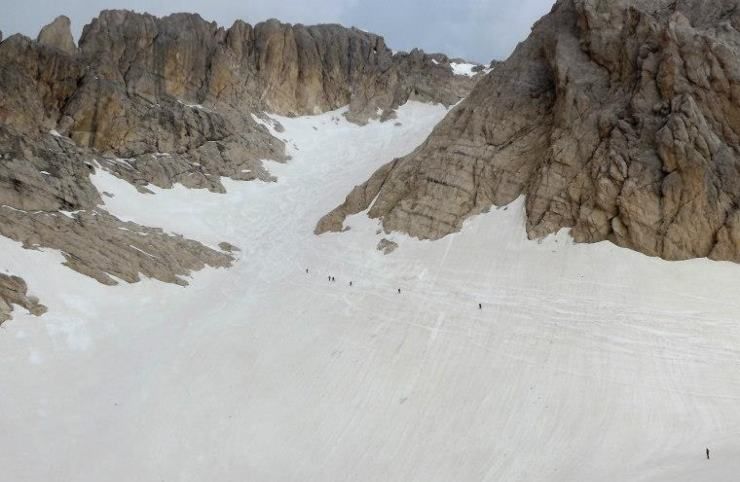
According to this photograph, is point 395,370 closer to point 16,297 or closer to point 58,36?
point 16,297

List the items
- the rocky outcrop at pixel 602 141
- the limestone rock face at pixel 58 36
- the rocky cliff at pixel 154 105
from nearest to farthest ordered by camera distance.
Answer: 1. the rocky outcrop at pixel 602 141
2. the rocky cliff at pixel 154 105
3. the limestone rock face at pixel 58 36

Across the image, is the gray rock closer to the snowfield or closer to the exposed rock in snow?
the exposed rock in snow

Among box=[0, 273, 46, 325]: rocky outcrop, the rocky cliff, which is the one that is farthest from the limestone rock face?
box=[0, 273, 46, 325]: rocky outcrop

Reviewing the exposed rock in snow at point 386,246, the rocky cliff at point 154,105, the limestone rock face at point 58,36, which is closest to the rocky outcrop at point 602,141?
the exposed rock in snow at point 386,246

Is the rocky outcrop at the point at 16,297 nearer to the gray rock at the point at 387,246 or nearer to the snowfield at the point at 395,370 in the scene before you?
the snowfield at the point at 395,370

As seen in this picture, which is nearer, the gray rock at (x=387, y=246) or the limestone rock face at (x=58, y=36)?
the gray rock at (x=387, y=246)

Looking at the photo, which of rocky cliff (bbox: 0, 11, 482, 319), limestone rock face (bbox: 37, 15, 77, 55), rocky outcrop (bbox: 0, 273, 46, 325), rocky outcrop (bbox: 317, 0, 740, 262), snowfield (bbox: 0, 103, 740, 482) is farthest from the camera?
limestone rock face (bbox: 37, 15, 77, 55)

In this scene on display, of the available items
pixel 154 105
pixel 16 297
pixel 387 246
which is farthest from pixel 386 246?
pixel 154 105
